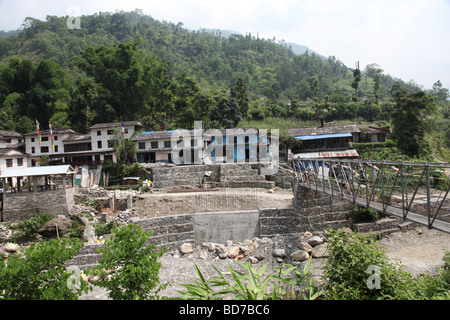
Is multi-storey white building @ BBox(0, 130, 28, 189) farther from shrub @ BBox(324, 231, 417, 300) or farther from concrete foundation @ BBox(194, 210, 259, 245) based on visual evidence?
shrub @ BBox(324, 231, 417, 300)

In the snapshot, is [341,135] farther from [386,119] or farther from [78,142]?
[78,142]

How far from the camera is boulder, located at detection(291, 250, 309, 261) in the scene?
45.3 ft

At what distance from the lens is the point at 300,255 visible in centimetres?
1385

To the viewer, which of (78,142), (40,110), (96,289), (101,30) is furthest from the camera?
(101,30)

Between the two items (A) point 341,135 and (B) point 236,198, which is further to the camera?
(A) point 341,135

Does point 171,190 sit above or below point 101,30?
below

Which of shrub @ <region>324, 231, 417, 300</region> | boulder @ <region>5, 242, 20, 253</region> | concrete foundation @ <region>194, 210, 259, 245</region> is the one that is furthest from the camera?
concrete foundation @ <region>194, 210, 259, 245</region>

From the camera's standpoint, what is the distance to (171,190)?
78.8 ft

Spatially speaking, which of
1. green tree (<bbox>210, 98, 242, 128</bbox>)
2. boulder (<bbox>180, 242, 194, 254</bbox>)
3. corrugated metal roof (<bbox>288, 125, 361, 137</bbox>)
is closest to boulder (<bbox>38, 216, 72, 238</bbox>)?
boulder (<bbox>180, 242, 194, 254</bbox>)

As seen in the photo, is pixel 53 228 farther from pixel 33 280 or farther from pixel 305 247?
pixel 305 247

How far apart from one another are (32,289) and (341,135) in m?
33.6

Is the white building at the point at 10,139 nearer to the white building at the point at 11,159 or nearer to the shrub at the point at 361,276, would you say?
the white building at the point at 11,159

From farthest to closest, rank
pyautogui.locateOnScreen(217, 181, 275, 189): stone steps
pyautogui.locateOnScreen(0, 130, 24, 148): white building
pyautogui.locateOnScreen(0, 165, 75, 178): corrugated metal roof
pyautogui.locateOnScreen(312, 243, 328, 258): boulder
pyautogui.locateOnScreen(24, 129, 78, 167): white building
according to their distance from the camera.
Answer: pyautogui.locateOnScreen(24, 129, 78, 167): white building < pyautogui.locateOnScreen(0, 130, 24, 148): white building < pyautogui.locateOnScreen(217, 181, 275, 189): stone steps < pyautogui.locateOnScreen(0, 165, 75, 178): corrugated metal roof < pyautogui.locateOnScreen(312, 243, 328, 258): boulder

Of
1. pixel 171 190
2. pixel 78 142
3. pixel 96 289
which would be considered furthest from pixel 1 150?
pixel 96 289
